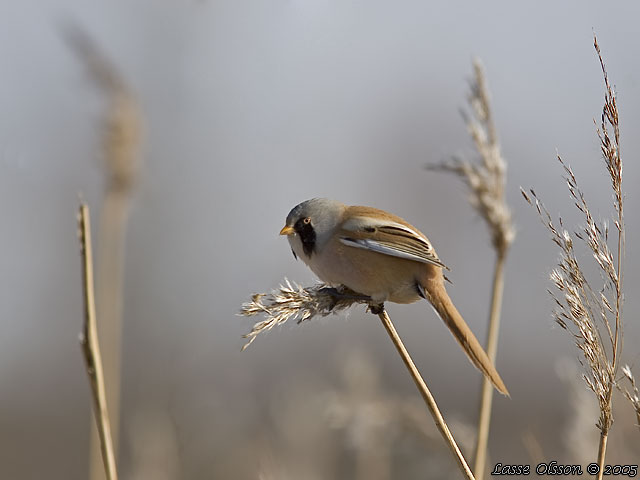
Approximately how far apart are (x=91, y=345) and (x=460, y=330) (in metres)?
1.19

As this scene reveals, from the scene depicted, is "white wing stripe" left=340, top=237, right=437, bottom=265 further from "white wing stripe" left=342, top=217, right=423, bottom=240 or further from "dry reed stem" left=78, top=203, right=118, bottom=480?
"dry reed stem" left=78, top=203, right=118, bottom=480

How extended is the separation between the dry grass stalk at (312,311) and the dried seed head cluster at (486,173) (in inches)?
24.6

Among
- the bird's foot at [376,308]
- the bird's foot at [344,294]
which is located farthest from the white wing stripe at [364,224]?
the bird's foot at [376,308]

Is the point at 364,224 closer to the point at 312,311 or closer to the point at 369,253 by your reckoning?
the point at 369,253

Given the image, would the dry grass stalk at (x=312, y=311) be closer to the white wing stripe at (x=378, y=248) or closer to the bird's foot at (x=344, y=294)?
the bird's foot at (x=344, y=294)

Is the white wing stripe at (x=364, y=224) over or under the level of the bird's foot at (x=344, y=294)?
over

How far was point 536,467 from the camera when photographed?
2492 millimetres

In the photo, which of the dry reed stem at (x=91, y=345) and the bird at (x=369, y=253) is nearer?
the dry reed stem at (x=91, y=345)

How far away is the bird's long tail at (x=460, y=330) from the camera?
2.16 m

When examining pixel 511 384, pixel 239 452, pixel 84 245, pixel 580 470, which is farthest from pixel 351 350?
pixel 511 384

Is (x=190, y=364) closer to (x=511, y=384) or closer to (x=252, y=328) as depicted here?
(x=252, y=328)

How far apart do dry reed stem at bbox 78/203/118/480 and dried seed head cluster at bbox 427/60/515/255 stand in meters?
1.54

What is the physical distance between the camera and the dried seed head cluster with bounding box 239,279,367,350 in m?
1.96

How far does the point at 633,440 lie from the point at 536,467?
0.89 metres
